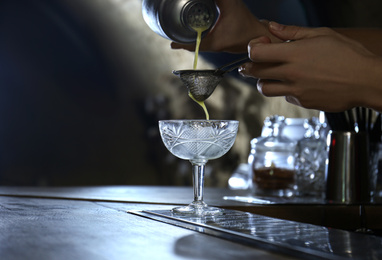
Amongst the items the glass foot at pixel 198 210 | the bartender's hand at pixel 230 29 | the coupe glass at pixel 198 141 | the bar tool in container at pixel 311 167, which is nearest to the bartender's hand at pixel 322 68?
the coupe glass at pixel 198 141

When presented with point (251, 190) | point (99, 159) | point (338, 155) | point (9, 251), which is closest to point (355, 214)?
point (338, 155)

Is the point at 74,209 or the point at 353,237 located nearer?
the point at 353,237

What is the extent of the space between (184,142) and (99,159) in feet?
7.09

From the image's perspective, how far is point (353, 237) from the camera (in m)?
0.67

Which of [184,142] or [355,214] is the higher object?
[184,142]

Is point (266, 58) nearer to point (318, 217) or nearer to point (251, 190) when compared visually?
point (318, 217)

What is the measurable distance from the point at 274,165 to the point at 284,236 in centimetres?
93

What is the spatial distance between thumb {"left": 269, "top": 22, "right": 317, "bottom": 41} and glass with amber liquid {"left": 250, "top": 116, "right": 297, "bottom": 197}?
23.8 inches

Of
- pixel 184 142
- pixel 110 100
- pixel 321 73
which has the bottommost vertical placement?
pixel 184 142

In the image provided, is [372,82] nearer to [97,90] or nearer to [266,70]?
[266,70]

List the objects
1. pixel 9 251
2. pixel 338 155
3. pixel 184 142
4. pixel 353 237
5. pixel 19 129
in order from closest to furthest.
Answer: pixel 9 251 < pixel 353 237 < pixel 184 142 < pixel 338 155 < pixel 19 129

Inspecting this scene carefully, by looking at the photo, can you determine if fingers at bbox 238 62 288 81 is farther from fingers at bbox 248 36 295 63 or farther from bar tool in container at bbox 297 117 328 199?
bar tool in container at bbox 297 117 328 199

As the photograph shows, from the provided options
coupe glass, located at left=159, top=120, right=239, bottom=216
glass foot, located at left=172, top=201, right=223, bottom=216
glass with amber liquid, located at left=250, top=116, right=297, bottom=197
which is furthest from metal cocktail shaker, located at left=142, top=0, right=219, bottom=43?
glass with amber liquid, located at left=250, top=116, right=297, bottom=197

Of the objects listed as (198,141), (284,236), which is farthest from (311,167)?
(284,236)
